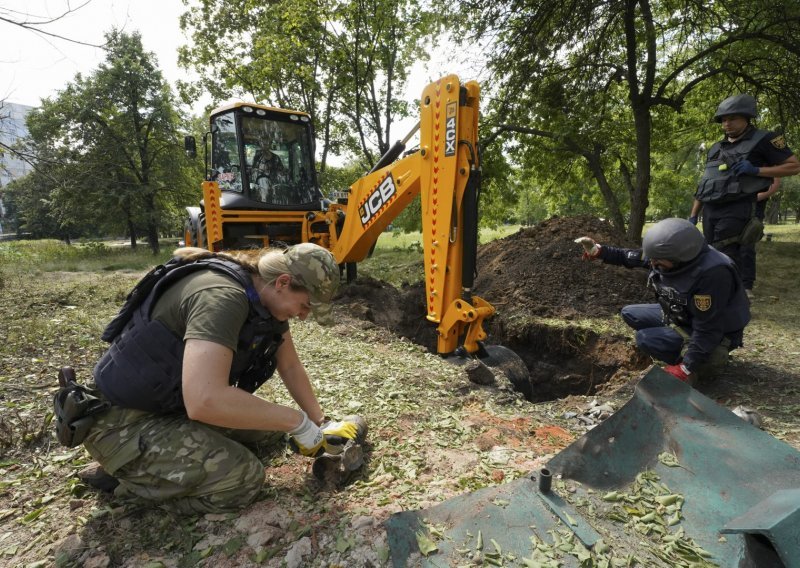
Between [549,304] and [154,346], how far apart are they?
4767 millimetres

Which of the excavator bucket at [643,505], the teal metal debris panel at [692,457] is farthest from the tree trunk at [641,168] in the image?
the excavator bucket at [643,505]

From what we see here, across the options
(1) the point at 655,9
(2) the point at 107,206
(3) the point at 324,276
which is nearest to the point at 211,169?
(3) the point at 324,276

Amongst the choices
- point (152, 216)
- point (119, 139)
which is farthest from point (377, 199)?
point (119, 139)

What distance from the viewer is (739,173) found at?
3.97m

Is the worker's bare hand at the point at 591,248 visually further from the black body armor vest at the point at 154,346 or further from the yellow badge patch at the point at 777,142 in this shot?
the black body armor vest at the point at 154,346

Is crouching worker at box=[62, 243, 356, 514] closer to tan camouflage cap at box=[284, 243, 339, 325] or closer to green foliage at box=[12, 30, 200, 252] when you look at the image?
tan camouflage cap at box=[284, 243, 339, 325]

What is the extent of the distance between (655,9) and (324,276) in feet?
31.6

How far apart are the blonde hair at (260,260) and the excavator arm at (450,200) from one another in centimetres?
188

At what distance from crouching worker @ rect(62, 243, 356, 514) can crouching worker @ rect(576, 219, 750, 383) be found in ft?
8.04

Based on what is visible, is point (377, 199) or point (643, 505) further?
point (377, 199)

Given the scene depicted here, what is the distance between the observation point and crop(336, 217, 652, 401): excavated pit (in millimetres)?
4570

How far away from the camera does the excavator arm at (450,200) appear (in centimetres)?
349

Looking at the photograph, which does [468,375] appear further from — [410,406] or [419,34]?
[419,34]

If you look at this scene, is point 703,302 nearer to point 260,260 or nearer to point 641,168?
point 260,260
